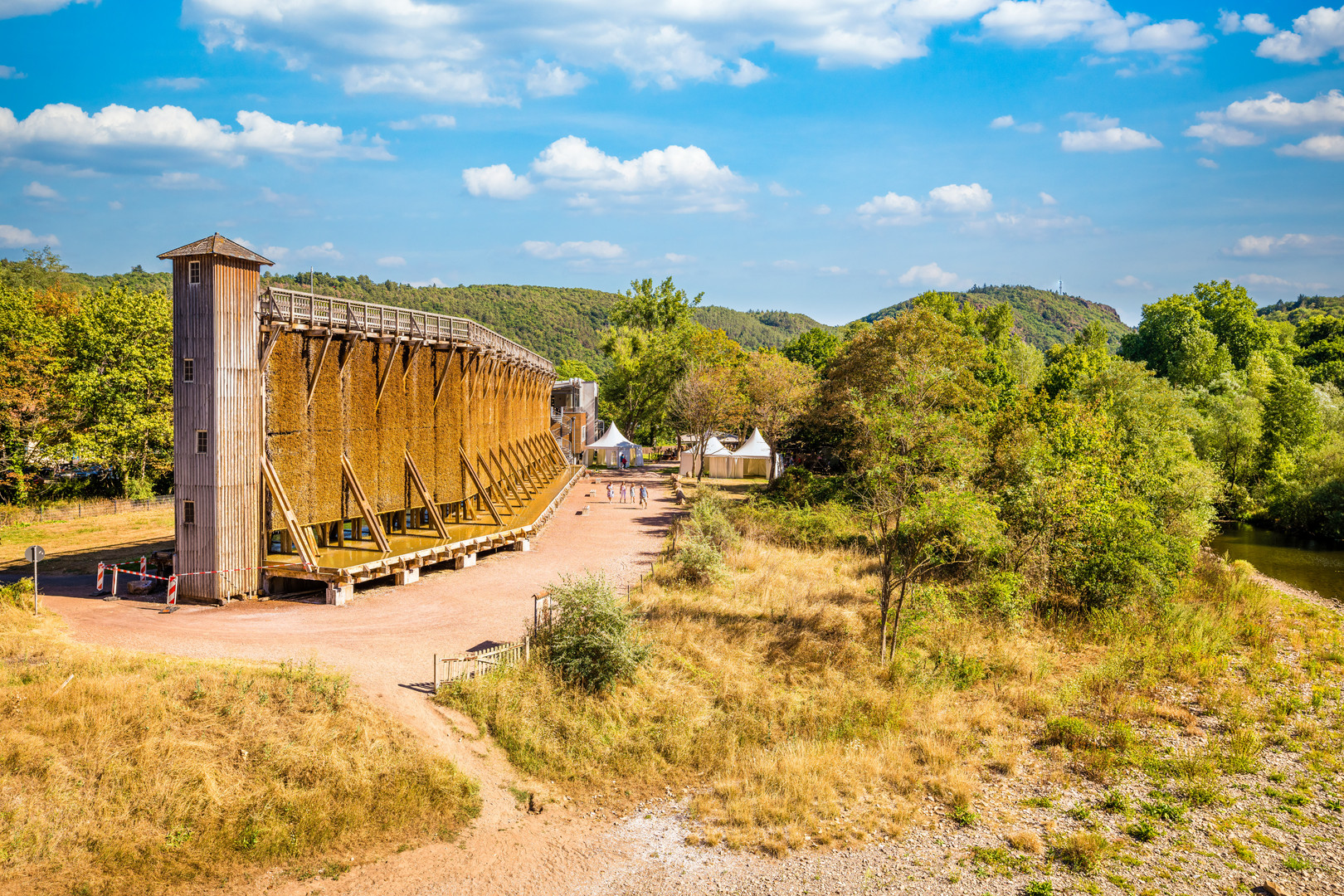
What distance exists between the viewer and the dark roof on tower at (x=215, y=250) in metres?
19.2

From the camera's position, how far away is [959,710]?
15570 millimetres

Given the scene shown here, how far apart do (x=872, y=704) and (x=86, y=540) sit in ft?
93.8

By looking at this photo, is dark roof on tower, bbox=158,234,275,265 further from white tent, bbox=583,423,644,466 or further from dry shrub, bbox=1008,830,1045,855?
white tent, bbox=583,423,644,466

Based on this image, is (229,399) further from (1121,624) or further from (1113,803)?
(1121,624)

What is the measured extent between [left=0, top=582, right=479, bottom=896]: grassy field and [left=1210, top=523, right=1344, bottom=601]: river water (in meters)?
32.3

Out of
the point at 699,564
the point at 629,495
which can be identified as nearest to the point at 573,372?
the point at 629,495

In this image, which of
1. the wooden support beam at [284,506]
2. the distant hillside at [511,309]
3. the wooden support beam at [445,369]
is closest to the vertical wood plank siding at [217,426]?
the wooden support beam at [284,506]

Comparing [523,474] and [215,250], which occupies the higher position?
[215,250]

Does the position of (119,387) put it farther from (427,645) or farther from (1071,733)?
(1071,733)

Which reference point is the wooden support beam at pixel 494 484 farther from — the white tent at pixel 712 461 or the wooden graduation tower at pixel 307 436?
the white tent at pixel 712 461

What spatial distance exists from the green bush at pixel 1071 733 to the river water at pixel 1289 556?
19.5 metres

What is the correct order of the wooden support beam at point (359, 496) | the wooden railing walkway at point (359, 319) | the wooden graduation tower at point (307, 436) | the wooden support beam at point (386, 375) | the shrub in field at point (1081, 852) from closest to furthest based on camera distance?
the shrub in field at point (1081, 852)
the wooden graduation tower at point (307, 436)
the wooden railing walkway at point (359, 319)
the wooden support beam at point (359, 496)
the wooden support beam at point (386, 375)

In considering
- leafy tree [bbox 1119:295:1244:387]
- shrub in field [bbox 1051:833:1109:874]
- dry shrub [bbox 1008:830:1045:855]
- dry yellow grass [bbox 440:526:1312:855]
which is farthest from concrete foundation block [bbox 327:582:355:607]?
leafy tree [bbox 1119:295:1244:387]

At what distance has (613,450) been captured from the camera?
60.0 metres
